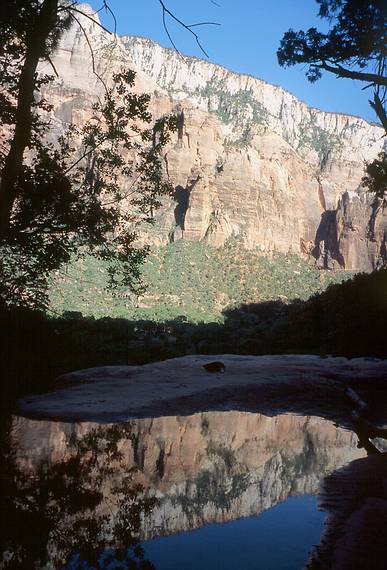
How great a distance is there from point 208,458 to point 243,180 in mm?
93725

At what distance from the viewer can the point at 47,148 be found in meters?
7.63

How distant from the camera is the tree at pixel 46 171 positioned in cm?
633

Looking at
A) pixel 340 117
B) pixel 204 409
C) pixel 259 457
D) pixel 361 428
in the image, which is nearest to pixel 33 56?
pixel 204 409

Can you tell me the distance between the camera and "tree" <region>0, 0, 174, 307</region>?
6.33m

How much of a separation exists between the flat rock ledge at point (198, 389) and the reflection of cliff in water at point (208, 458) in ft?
1.96

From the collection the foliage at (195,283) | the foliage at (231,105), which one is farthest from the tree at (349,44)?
the foliage at (231,105)

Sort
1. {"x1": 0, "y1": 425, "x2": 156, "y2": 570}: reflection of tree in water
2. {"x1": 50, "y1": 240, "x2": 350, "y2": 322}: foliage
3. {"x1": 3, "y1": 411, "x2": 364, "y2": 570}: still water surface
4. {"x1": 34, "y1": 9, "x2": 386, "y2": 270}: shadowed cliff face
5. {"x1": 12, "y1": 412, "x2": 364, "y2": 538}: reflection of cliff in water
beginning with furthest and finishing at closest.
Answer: {"x1": 34, "y1": 9, "x2": 386, "y2": 270}: shadowed cliff face, {"x1": 50, "y1": 240, "x2": 350, "y2": 322}: foliage, {"x1": 12, "y1": 412, "x2": 364, "y2": 538}: reflection of cliff in water, {"x1": 3, "y1": 411, "x2": 364, "y2": 570}: still water surface, {"x1": 0, "y1": 425, "x2": 156, "y2": 570}: reflection of tree in water

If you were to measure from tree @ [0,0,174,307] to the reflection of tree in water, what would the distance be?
12.9 feet

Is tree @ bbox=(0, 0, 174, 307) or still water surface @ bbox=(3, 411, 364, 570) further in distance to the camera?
tree @ bbox=(0, 0, 174, 307)

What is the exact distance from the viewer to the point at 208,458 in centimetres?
419

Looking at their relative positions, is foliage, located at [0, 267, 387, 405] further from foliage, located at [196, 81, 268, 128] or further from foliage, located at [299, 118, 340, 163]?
foliage, located at [299, 118, 340, 163]

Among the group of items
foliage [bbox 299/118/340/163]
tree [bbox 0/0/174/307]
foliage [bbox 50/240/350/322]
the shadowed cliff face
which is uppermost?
foliage [bbox 299/118/340/163]

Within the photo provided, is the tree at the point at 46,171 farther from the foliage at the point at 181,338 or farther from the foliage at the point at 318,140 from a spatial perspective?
the foliage at the point at 318,140

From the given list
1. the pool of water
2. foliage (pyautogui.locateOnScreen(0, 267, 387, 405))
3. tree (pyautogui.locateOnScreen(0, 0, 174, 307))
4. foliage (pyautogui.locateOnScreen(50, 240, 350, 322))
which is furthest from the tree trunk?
foliage (pyautogui.locateOnScreen(50, 240, 350, 322))
